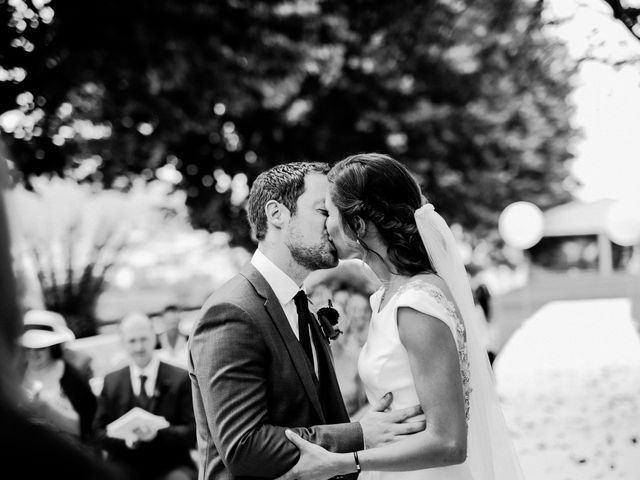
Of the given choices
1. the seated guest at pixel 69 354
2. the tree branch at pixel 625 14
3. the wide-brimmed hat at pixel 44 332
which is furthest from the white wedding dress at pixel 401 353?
the seated guest at pixel 69 354

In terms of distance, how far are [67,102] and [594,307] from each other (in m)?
22.8

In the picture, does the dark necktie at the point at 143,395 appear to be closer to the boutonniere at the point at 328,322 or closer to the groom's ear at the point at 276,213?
the boutonniere at the point at 328,322

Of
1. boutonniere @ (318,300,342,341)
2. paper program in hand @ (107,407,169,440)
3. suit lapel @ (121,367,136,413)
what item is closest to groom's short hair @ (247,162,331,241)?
boutonniere @ (318,300,342,341)

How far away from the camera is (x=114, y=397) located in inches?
219

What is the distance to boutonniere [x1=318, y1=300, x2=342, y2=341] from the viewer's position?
278 centimetres

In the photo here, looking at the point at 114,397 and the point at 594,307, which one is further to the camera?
the point at 594,307

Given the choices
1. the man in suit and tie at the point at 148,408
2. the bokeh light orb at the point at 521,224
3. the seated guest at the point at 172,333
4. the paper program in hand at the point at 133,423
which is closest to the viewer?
the paper program in hand at the point at 133,423

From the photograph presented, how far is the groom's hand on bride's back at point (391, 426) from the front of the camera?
240cm

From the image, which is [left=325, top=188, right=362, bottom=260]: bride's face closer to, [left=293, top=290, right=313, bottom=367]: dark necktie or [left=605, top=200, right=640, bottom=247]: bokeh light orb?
[left=293, top=290, right=313, bottom=367]: dark necktie

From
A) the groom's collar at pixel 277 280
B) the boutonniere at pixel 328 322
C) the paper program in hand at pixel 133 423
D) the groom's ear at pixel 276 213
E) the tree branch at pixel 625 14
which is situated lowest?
the paper program in hand at pixel 133 423

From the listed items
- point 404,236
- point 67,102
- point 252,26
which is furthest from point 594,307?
point 404,236

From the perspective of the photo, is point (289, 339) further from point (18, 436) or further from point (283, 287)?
point (18, 436)

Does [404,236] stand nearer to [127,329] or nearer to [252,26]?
[127,329]

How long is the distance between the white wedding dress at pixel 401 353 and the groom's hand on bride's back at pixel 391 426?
6.1 inches
